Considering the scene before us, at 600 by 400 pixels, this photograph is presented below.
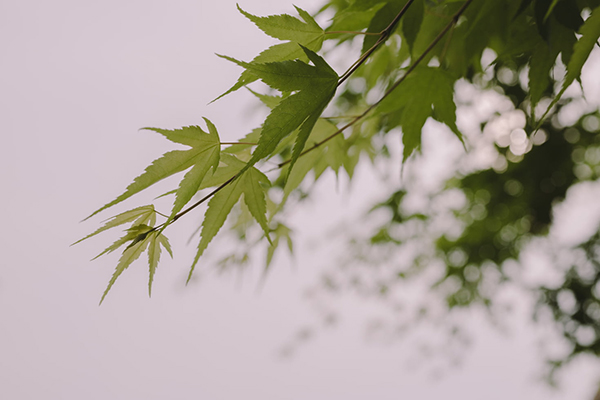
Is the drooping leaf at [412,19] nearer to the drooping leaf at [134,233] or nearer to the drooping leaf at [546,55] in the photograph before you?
the drooping leaf at [546,55]

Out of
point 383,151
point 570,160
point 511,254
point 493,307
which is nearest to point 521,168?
point 570,160

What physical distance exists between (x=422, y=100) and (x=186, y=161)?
0.36 metres

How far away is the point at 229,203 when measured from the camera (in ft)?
1.50

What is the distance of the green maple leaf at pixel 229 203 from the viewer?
44 cm

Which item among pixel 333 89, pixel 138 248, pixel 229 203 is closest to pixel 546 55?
pixel 333 89

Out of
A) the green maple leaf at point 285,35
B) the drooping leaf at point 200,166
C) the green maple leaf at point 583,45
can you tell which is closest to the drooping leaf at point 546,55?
the green maple leaf at point 583,45

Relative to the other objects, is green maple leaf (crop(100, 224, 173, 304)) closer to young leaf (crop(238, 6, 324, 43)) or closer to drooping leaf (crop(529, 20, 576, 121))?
young leaf (crop(238, 6, 324, 43))

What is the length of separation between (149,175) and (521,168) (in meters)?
2.29

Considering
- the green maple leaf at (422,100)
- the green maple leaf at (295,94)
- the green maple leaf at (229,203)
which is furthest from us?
the green maple leaf at (422,100)

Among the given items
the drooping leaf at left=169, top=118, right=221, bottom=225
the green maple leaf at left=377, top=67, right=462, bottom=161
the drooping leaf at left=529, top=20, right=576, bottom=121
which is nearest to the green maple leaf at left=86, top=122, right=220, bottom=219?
the drooping leaf at left=169, top=118, right=221, bottom=225

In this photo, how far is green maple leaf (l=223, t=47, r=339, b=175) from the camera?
1.09ft

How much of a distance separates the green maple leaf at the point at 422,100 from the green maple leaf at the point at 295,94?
0.26m

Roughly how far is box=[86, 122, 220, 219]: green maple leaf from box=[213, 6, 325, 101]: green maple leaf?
0.15ft

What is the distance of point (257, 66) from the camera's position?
13.4 inches
